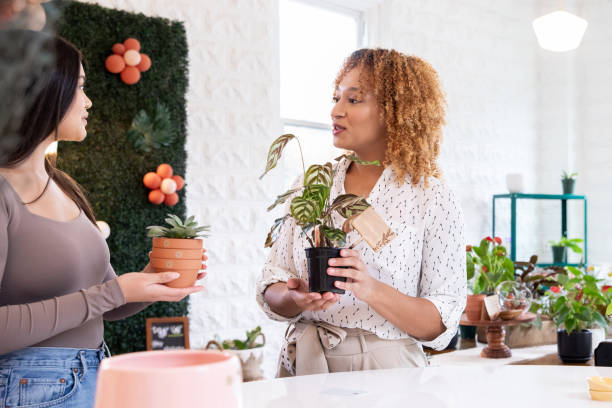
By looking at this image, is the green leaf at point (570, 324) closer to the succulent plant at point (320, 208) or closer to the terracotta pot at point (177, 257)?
the succulent plant at point (320, 208)

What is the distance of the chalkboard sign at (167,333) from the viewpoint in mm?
3240

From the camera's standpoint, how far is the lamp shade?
446cm

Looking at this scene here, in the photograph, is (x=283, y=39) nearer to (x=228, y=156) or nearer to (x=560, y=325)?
(x=228, y=156)

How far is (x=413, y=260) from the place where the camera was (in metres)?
1.61

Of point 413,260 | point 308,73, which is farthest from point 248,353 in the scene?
point 308,73

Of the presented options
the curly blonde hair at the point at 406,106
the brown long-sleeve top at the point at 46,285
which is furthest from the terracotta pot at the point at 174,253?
the curly blonde hair at the point at 406,106

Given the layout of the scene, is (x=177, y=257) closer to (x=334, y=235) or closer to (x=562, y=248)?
(x=334, y=235)

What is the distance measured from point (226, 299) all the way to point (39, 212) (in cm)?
250

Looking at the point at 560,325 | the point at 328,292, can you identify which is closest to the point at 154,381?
the point at 328,292

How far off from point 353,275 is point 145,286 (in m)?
0.48

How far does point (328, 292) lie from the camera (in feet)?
4.56

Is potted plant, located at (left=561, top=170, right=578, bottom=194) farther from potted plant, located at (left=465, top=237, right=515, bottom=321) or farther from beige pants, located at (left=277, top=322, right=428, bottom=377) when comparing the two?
beige pants, located at (left=277, top=322, right=428, bottom=377)

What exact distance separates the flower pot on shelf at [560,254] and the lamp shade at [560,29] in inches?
73.0

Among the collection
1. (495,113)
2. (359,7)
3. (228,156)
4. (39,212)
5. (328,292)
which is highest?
(359,7)
